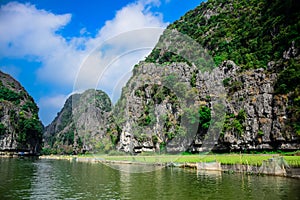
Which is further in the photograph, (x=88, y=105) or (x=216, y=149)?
(x=88, y=105)

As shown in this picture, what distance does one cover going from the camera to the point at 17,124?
304 feet

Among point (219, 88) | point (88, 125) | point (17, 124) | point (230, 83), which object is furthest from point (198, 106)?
point (17, 124)

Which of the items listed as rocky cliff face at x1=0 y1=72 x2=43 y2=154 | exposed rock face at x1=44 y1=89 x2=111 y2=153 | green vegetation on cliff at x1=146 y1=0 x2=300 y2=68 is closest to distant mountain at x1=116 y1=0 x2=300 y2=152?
green vegetation on cliff at x1=146 y1=0 x2=300 y2=68

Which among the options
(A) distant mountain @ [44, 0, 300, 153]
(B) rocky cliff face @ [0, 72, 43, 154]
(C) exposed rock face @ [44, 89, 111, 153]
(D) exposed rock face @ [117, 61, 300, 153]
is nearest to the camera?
(D) exposed rock face @ [117, 61, 300, 153]

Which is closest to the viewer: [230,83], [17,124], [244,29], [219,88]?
[230,83]

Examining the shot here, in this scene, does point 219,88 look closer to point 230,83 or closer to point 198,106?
point 230,83

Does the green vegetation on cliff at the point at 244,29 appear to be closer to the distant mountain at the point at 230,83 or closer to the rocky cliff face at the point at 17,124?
the distant mountain at the point at 230,83

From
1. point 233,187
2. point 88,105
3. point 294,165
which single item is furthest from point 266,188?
point 88,105

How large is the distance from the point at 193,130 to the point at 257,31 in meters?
29.8

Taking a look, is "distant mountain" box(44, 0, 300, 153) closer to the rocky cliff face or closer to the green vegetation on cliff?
→ the green vegetation on cliff

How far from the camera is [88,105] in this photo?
11938 cm

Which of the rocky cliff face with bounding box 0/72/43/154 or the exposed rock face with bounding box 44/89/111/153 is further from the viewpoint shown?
the exposed rock face with bounding box 44/89/111/153

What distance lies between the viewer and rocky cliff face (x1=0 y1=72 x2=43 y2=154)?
279 ft

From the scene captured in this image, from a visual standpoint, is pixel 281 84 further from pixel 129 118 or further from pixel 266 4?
pixel 129 118
